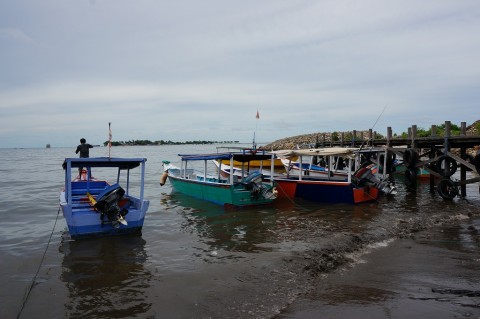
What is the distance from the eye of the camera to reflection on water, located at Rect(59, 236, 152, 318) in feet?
20.8

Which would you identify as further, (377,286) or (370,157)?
(370,157)

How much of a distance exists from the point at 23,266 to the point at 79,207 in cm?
272

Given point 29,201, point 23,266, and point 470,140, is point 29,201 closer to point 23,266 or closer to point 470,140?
point 23,266

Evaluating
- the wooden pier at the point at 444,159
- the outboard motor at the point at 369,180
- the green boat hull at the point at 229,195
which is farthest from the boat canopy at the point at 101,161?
the wooden pier at the point at 444,159

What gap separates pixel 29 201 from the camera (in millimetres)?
18188

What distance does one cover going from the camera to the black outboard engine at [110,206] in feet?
32.9

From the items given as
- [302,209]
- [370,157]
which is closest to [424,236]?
[302,209]

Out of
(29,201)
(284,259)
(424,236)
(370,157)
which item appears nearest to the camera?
(284,259)

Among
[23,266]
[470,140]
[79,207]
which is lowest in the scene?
[23,266]

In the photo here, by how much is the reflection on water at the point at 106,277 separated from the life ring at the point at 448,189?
13.5 metres

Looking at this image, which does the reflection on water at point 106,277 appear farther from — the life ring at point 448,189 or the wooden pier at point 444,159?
the life ring at point 448,189

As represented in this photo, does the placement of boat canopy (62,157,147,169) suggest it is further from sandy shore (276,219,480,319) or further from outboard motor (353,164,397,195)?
outboard motor (353,164,397,195)

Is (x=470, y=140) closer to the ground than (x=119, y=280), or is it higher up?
higher up

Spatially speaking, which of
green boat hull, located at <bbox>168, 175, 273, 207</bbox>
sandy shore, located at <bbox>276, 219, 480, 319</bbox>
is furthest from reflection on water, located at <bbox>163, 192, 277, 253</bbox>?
sandy shore, located at <bbox>276, 219, 480, 319</bbox>
